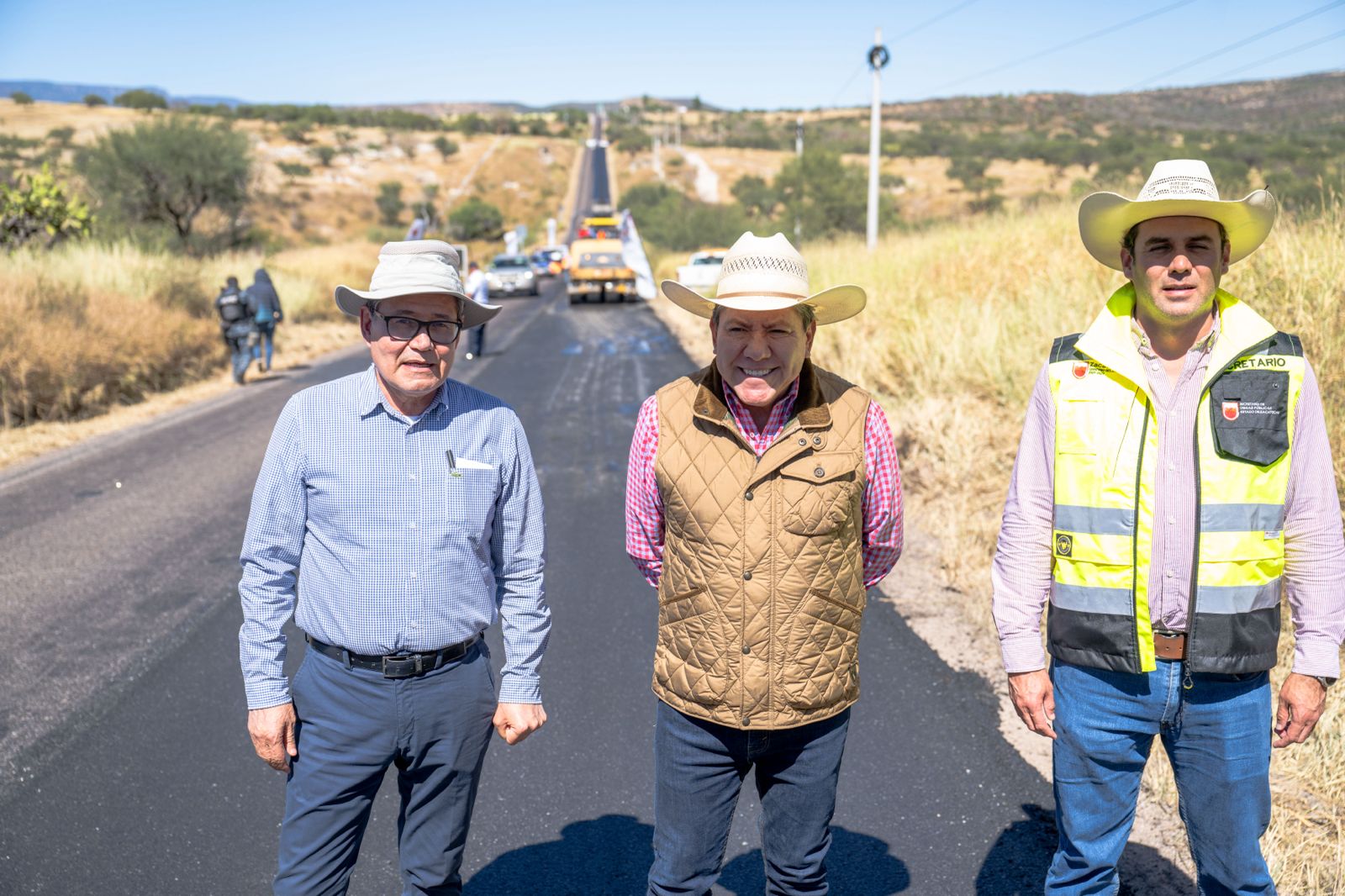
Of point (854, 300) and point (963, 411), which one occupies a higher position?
point (854, 300)

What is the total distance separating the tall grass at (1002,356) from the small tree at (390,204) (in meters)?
72.7

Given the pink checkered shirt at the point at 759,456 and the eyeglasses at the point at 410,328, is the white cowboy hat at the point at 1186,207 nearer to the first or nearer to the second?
the pink checkered shirt at the point at 759,456

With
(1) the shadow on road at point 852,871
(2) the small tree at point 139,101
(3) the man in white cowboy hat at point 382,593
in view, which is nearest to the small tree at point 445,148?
(2) the small tree at point 139,101

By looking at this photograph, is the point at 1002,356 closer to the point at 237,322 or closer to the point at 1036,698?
the point at 1036,698

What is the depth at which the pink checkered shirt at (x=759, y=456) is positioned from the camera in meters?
2.66

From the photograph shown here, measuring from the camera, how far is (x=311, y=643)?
2805 millimetres

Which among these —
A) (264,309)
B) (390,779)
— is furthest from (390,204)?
(390,779)

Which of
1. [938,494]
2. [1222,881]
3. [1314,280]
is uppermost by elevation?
[1314,280]

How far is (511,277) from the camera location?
126ft

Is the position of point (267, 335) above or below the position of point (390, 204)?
below

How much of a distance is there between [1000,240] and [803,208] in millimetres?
30308

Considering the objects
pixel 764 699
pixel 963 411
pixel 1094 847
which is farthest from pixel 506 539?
pixel 963 411

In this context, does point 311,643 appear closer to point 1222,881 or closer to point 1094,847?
point 1094,847

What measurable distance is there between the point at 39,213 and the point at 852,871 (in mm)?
20895
